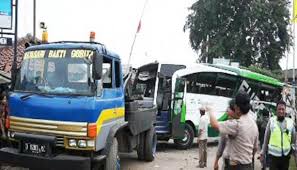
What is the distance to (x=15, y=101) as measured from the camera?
851cm

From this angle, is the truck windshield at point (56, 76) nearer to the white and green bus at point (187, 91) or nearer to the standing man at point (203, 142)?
the standing man at point (203, 142)

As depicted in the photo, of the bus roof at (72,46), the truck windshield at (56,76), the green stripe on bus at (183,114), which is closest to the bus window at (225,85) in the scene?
the green stripe on bus at (183,114)

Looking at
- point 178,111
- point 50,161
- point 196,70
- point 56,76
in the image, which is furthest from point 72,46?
point 196,70

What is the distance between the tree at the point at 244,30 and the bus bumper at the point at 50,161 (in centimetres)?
3454

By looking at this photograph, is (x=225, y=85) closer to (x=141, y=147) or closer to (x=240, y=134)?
(x=141, y=147)

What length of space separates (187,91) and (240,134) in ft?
39.0

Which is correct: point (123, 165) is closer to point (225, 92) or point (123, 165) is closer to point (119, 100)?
point (119, 100)

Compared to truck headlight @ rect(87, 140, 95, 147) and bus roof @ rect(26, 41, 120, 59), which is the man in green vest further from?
bus roof @ rect(26, 41, 120, 59)

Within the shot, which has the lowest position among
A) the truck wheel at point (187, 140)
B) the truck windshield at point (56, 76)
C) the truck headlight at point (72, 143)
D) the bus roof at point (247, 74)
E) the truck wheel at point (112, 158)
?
the truck wheel at point (187, 140)

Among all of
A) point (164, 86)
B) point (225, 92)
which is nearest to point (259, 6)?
point (225, 92)

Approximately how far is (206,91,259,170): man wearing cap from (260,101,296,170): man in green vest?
6.97 feet

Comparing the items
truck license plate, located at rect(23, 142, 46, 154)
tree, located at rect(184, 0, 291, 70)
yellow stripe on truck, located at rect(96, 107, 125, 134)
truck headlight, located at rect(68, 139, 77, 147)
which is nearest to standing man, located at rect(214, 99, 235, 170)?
yellow stripe on truck, located at rect(96, 107, 125, 134)

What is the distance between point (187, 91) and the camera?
17531 mm

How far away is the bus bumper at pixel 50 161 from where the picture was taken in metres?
7.98
